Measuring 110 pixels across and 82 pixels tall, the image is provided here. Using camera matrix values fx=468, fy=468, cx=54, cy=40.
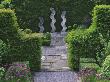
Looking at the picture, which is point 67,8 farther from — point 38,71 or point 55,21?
point 38,71

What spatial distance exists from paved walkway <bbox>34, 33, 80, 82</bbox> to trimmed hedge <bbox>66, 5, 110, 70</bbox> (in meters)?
0.49

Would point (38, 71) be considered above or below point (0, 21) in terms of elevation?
below

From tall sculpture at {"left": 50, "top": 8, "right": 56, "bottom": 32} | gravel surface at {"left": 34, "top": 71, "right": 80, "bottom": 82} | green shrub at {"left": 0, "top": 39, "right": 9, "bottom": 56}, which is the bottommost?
gravel surface at {"left": 34, "top": 71, "right": 80, "bottom": 82}

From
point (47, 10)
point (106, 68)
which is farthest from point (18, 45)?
point (47, 10)

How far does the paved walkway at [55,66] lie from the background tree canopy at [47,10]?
282 cm

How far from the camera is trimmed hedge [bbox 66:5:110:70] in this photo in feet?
46.0

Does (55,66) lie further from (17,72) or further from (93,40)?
(17,72)

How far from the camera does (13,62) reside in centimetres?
1385

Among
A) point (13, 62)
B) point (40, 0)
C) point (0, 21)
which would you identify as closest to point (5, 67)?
point (13, 62)

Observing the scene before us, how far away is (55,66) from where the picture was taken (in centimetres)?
1459

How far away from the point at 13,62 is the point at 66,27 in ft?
23.0

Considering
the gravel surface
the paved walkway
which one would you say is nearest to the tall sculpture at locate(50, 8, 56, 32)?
the paved walkway

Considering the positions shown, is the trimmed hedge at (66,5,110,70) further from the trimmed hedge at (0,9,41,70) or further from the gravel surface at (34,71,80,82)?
the trimmed hedge at (0,9,41,70)

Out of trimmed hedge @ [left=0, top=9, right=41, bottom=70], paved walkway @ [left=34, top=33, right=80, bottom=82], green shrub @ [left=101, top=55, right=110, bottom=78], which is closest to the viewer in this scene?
green shrub @ [left=101, top=55, right=110, bottom=78]
